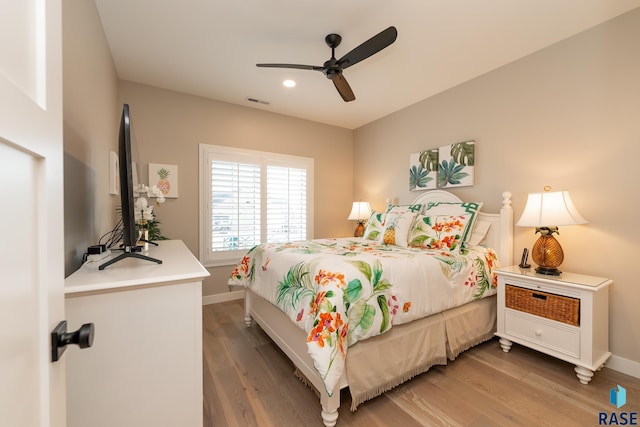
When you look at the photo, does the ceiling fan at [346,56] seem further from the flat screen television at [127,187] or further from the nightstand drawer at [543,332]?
the nightstand drawer at [543,332]

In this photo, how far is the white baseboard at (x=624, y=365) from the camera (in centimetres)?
196

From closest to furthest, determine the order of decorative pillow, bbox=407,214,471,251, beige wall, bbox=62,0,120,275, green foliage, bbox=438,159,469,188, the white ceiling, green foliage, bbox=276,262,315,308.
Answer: beige wall, bbox=62,0,120,275 → green foliage, bbox=276,262,315,308 → the white ceiling → decorative pillow, bbox=407,214,471,251 → green foliage, bbox=438,159,469,188

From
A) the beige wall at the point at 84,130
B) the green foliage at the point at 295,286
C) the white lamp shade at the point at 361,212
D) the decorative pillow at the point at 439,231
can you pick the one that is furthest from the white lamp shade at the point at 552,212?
the beige wall at the point at 84,130

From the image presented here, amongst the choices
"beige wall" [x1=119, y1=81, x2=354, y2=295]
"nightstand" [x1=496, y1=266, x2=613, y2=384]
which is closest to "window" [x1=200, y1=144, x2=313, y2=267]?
"beige wall" [x1=119, y1=81, x2=354, y2=295]

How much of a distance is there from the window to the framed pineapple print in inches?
12.0

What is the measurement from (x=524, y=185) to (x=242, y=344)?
3034 millimetres

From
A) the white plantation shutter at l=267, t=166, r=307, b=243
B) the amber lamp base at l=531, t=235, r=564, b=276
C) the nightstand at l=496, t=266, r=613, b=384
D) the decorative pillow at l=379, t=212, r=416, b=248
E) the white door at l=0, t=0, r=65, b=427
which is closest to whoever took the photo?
A: the white door at l=0, t=0, r=65, b=427

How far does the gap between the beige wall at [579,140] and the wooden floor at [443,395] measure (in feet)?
2.06

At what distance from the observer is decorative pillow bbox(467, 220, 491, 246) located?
2754 mm

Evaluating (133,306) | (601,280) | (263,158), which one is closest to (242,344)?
(133,306)

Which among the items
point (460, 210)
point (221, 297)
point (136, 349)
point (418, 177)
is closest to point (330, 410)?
point (136, 349)

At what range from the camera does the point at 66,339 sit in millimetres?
589

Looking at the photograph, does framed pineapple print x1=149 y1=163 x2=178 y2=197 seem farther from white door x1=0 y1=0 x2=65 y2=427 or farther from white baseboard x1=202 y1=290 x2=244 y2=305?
white door x1=0 y1=0 x2=65 y2=427

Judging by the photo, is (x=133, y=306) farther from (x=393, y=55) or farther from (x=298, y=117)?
(x=298, y=117)
